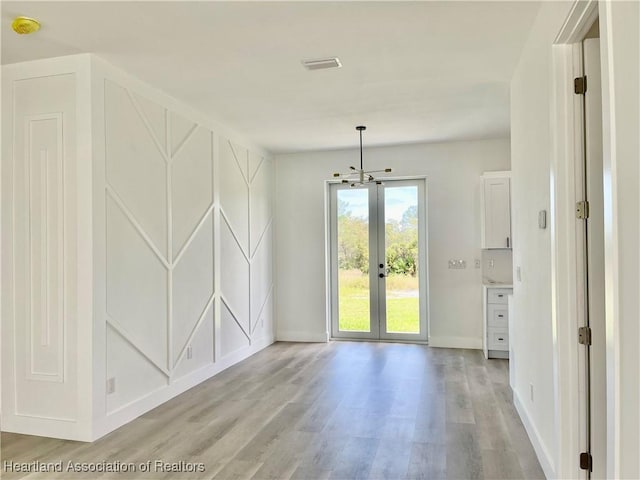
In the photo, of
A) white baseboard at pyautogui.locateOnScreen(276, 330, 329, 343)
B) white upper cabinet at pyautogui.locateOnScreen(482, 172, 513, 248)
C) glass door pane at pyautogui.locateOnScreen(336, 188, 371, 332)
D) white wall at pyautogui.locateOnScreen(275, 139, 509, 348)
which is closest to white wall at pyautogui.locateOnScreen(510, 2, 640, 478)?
white upper cabinet at pyautogui.locateOnScreen(482, 172, 513, 248)

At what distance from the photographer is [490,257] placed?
5.91 m

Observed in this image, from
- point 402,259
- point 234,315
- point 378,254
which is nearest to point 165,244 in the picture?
point 234,315

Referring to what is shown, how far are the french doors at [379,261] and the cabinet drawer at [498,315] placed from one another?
3.41 ft

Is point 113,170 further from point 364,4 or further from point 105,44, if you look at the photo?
point 364,4

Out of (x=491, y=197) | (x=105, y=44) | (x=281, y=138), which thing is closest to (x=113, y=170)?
(x=105, y=44)

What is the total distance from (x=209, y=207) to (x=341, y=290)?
8.64 ft

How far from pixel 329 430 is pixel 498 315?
9.99 feet

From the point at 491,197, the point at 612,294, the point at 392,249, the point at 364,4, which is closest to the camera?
the point at 612,294

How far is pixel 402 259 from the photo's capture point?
251 inches

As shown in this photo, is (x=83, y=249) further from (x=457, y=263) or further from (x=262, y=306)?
(x=457, y=263)

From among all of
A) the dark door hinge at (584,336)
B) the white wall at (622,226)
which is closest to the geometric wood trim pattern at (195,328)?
the dark door hinge at (584,336)

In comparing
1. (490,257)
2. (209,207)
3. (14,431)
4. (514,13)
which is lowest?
(14,431)

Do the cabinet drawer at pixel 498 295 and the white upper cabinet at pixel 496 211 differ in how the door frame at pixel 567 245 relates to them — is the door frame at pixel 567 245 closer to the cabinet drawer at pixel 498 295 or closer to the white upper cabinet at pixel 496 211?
the cabinet drawer at pixel 498 295

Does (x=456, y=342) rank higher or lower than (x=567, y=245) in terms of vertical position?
lower
